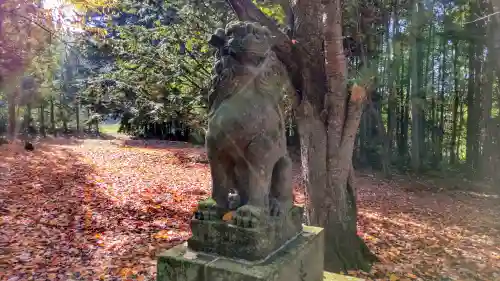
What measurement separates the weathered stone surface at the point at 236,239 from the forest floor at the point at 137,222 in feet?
7.66

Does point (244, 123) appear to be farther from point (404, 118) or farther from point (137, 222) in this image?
point (404, 118)

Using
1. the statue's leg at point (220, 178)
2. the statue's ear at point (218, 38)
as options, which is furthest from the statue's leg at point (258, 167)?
the statue's ear at point (218, 38)

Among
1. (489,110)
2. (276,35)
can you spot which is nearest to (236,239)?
(276,35)

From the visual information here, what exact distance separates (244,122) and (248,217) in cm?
56

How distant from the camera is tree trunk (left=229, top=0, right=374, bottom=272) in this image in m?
4.94

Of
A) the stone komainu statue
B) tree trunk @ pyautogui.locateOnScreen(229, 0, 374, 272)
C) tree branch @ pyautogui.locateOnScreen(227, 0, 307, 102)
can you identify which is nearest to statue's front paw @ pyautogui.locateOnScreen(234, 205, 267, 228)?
the stone komainu statue

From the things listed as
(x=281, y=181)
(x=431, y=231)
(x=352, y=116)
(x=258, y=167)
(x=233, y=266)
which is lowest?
(x=431, y=231)

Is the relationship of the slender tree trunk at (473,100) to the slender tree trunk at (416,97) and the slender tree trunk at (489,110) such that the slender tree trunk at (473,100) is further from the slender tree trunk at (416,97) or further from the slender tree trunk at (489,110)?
the slender tree trunk at (416,97)

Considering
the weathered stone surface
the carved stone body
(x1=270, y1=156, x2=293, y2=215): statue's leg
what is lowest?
the weathered stone surface

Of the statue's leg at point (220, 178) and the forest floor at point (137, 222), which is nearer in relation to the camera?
the statue's leg at point (220, 178)

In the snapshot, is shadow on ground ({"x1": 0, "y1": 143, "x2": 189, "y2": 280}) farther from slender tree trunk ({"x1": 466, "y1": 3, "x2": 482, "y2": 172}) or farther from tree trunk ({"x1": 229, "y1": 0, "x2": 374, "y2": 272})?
slender tree trunk ({"x1": 466, "y1": 3, "x2": 482, "y2": 172})

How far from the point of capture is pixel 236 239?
7.00ft

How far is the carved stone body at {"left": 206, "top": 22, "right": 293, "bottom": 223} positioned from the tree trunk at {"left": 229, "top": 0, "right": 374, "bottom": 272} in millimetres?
2762

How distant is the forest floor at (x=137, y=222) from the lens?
15.0 feet
